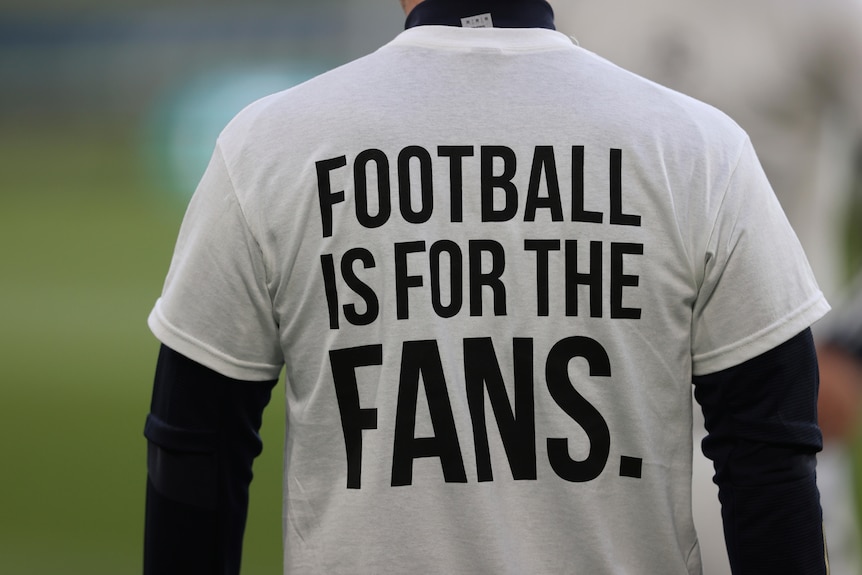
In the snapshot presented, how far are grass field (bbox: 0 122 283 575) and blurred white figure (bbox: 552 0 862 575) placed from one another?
1370 millimetres

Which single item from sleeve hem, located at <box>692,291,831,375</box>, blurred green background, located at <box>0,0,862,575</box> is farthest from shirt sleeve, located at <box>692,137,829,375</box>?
blurred green background, located at <box>0,0,862,575</box>

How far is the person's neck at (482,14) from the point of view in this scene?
0.68 m

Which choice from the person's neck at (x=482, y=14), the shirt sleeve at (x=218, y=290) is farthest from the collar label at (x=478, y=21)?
the shirt sleeve at (x=218, y=290)

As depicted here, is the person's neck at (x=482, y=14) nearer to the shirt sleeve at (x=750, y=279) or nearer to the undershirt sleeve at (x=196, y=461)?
the shirt sleeve at (x=750, y=279)

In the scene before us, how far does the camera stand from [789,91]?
114 cm

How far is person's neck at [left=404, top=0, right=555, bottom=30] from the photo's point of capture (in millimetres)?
684

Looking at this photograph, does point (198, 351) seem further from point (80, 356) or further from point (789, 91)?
point (80, 356)

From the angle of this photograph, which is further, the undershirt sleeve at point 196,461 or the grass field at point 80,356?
the grass field at point 80,356

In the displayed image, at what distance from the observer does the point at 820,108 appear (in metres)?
1.16

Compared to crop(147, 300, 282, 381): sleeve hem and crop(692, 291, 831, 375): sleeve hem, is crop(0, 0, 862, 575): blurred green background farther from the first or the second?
crop(692, 291, 831, 375): sleeve hem

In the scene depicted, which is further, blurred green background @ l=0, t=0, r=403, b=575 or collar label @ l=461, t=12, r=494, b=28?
blurred green background @ l=0, t=0, r=403, b=575

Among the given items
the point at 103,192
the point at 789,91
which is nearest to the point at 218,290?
the point at 789,91

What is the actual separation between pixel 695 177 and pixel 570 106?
3.8 inches

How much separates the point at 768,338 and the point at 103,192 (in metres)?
2.54
